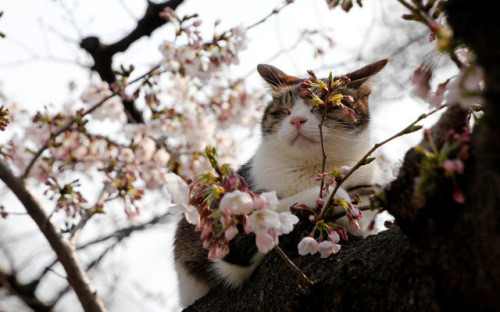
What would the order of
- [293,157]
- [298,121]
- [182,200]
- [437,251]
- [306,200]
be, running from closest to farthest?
[437,251] → [182,200] → [306,200] → [298,121] → [293,157]

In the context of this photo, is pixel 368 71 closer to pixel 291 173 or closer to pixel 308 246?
pixel 291 173

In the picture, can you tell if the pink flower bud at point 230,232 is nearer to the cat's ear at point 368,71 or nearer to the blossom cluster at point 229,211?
the blossom cluster at point 229,211

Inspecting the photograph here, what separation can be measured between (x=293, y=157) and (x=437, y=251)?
1.83 m

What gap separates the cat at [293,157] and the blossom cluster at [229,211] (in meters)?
0.95

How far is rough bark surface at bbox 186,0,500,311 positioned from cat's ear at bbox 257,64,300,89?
1.91 meters

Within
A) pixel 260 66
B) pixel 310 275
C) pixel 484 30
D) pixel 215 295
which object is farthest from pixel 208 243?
pixel 260 66

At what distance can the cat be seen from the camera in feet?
8.56

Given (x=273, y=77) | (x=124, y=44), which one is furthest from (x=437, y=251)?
(x=124, y=44)

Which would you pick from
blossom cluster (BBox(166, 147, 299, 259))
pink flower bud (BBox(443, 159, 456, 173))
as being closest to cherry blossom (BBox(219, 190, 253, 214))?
blossom cluster (BBox(166, 147, 299, 259))

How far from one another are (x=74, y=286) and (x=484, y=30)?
101 inches

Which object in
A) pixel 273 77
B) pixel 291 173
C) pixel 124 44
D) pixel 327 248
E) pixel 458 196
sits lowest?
pixel 291 173

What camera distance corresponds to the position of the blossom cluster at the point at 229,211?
1.25 m

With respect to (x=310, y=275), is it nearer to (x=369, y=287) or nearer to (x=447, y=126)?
(x=369, y=287)

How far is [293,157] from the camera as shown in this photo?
112 inches
